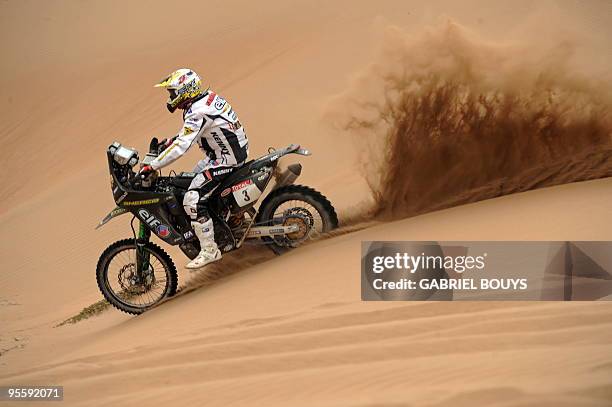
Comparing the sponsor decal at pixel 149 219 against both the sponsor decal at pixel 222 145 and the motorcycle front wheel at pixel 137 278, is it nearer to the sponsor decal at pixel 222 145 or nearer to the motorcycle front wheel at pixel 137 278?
the motorcycle front wheel at pixel 137 278

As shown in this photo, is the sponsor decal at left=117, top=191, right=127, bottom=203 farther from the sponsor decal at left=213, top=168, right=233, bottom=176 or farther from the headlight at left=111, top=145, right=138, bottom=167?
the sponsor decal at left=213, top=168, right=233, bottom=176

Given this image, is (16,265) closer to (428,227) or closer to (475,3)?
(428,227)

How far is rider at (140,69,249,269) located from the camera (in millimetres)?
8078

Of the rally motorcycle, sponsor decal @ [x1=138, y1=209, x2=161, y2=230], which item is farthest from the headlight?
sponsor decal @ [x1=138, y1=209, x2=161, y2=230]

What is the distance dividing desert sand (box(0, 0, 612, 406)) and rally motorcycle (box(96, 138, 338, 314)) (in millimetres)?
277

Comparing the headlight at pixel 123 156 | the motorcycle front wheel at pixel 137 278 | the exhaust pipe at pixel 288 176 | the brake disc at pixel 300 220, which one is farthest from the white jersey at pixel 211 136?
the motorcycle front wheel at pixel 137 278

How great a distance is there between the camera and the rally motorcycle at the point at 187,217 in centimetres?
832

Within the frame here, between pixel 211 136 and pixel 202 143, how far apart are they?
0.18 metres

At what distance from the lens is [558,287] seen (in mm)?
→ 6297

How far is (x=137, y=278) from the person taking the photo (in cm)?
845

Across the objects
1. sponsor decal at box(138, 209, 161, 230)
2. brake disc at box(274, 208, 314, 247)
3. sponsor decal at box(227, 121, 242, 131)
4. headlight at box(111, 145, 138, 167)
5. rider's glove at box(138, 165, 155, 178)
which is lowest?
brake disc at box(274, 208, 314, 247)

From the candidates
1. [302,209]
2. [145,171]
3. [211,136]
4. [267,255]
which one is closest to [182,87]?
[211,136]

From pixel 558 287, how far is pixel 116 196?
4174mm

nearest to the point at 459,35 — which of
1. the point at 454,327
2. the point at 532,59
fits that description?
the point at 532,59
